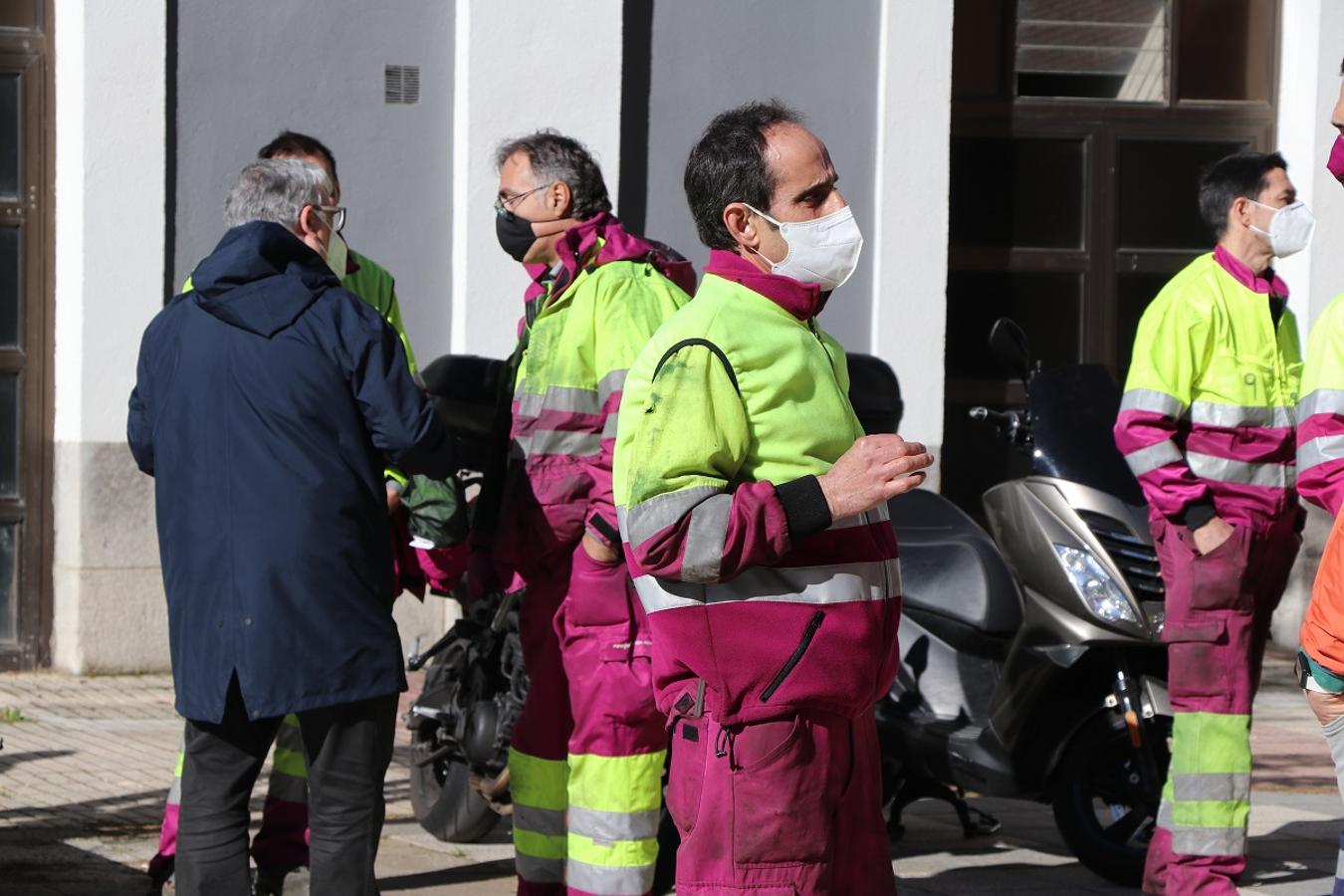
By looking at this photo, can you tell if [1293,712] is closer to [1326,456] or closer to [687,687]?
[1326,456]

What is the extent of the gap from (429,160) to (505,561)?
515 centimetres

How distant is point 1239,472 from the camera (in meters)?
5.77

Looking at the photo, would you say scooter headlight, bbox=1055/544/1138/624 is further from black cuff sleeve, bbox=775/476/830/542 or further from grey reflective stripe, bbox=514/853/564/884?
black cuff sleeve, bbox=775/476/830/542

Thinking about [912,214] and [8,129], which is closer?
[8,129]

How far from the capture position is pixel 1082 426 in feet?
20.9

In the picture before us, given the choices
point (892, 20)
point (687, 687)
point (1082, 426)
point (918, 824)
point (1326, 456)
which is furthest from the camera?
point (892, 20)

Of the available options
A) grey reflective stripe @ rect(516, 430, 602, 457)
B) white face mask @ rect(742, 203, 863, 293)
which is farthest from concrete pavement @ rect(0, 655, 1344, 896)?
white face mask @ rect(742, 203, 863, 293)

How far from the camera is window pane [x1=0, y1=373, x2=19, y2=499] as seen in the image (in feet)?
32.2

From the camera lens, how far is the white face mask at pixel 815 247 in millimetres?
3674

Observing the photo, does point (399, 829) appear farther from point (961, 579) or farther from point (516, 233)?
point (516, 233)

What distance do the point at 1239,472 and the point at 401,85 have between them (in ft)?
18.1

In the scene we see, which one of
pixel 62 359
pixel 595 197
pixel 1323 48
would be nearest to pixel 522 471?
pixel 595 197

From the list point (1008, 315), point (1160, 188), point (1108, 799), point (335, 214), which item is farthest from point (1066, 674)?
point (1160, 188)

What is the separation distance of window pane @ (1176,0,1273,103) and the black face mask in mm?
Answer: 7060
